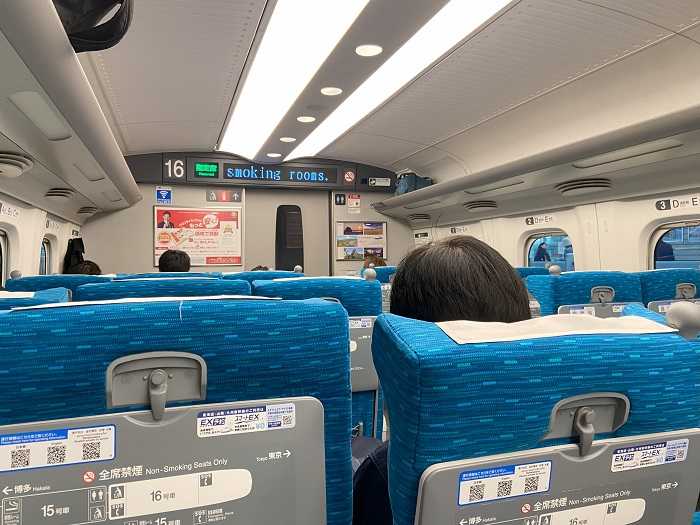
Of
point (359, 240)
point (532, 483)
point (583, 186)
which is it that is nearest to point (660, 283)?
point (583, 186)

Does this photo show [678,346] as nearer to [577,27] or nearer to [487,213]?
[577,27]

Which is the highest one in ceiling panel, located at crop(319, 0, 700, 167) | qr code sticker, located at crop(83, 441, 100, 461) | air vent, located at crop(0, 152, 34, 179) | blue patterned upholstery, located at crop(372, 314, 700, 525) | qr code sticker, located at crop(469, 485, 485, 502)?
ceiling panel, located at crop(319, 0, 700, 167)

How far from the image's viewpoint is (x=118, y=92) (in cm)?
571

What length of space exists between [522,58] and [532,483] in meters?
4.39

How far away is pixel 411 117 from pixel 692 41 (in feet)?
11.0

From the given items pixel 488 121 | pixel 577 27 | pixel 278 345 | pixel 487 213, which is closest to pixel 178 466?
pixel 278 345

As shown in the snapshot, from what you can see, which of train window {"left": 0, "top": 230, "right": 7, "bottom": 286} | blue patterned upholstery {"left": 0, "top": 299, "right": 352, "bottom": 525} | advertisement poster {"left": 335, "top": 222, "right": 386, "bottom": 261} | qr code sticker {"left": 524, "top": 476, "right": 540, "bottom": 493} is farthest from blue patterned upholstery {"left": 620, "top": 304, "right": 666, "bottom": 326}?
advertisement poster {"left": 335, "top": 222, "right": 386, "bottom": 261}

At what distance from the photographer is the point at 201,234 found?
396 inches

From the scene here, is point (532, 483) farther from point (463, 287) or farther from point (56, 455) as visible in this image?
point (56, 455)

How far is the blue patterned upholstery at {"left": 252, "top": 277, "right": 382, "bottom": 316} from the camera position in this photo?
2543mm

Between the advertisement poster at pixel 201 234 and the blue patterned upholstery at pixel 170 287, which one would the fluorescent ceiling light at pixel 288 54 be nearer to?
the blue patterned upholstery at pixel 170 287

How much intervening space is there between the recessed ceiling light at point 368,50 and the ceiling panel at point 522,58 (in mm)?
674

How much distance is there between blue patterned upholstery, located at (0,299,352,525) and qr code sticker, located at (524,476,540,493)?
377mm

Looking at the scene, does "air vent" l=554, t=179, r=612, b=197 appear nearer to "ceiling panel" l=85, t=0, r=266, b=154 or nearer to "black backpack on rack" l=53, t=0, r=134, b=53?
"ceiling panel" l=85, t=0, r=266, b=154
